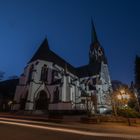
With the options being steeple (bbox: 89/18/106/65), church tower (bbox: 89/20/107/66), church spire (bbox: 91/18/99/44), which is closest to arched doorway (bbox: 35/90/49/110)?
church tower (bbox: 89/20/107/66)

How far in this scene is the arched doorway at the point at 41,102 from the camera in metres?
32.2

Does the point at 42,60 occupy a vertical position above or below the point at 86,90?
above

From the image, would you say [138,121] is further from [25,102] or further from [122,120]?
[25,102]

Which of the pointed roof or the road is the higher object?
the pointed roof

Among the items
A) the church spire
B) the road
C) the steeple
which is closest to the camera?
the road

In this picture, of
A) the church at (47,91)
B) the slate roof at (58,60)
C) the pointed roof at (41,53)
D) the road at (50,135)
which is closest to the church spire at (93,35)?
the slate roof at (58,60)


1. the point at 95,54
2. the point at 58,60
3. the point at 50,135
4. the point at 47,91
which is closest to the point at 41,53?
the point at 58,60

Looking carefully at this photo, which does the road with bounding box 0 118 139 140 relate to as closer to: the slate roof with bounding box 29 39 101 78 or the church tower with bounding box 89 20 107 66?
the slate roof with bounding box 29 39 101 78

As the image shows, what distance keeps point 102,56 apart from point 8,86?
3762 centimetres

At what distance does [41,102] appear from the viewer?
32.7 meters

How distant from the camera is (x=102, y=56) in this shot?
197 ft

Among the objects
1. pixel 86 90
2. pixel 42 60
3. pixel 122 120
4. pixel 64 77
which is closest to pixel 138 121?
pixel 122 120

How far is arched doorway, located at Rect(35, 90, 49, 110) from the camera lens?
1266 inches

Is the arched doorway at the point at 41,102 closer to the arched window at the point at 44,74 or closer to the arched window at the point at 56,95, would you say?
the arched window at the point at 56,95
